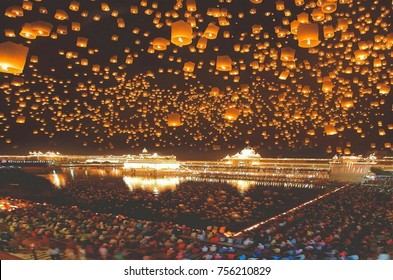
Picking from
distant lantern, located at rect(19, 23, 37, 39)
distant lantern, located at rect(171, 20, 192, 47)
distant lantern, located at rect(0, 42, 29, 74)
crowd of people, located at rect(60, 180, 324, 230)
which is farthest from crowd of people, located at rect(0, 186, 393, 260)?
distant lantern, located at rect(19, 23, 37, 39)

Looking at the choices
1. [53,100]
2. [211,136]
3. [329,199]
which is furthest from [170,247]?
[211,136]

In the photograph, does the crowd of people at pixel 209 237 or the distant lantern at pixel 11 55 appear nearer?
the distant lantern at pixel 11 55

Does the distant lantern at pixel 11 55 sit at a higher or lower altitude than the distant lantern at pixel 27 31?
lower

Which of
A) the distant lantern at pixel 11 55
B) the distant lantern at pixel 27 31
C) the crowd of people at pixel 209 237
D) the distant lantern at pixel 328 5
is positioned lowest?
the crowd of people at pixel 209 237

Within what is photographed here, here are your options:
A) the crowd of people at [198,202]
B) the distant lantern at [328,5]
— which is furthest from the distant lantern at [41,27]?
the crowd of people at [198,202]

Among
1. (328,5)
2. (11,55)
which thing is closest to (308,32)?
(328,5)

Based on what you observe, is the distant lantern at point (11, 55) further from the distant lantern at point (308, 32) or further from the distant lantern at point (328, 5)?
the distant lantern at point (328, 5)

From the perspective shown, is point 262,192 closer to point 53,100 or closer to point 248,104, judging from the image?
point 248,104

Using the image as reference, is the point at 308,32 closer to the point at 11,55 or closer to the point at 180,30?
the point at 180,30

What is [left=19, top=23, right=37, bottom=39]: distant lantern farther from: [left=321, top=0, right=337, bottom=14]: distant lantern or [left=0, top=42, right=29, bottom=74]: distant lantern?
[left=321, top=0, right=337, bottom=14]: distant lantern
